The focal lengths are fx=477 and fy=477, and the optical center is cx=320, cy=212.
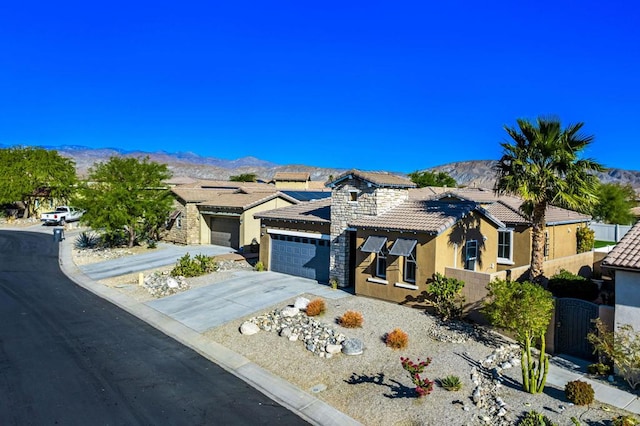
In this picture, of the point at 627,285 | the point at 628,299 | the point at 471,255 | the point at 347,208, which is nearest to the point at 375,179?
the point at 347,208

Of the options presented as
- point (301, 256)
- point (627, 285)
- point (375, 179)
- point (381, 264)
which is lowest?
point (301, 256)

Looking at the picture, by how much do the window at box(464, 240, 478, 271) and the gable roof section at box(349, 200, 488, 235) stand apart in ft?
4.92

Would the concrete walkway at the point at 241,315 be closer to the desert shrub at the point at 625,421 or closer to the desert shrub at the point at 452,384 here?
the desert shrub at the point at 625,421

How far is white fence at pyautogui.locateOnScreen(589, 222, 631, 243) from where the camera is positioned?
126ft

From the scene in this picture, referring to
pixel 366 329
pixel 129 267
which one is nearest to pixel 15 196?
pixel 129 267

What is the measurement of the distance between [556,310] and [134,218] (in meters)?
27.0

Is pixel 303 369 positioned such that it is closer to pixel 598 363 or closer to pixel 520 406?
pixel 520 406

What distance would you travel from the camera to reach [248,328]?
1553 cm

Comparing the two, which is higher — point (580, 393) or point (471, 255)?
point (471, 255)

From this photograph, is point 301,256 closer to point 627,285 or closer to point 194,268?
point 194,268

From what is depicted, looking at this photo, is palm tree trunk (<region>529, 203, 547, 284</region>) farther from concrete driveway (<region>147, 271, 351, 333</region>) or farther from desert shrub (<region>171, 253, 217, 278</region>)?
desert shrub (<region>171, 253, 217, 278</region>)

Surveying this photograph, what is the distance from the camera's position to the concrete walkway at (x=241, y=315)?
10859 millimetres

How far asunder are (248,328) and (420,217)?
769 cm

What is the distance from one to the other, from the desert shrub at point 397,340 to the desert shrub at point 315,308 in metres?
3.19
